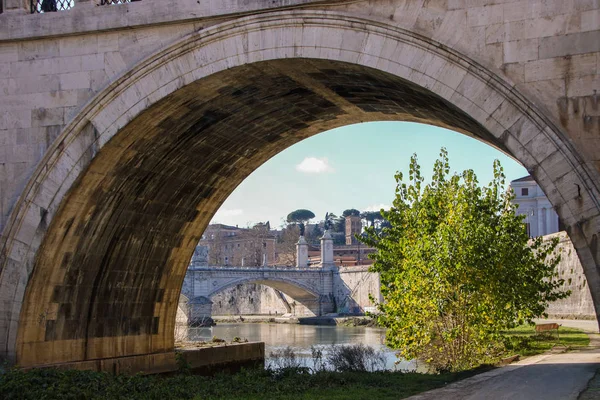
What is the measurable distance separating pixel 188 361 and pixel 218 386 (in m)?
5.35

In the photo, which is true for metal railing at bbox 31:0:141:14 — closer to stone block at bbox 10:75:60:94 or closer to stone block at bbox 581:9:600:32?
stone block at bbox 10:75:60:94

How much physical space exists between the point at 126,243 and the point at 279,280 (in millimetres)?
60436

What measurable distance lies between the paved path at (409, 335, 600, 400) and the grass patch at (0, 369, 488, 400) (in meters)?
0.67

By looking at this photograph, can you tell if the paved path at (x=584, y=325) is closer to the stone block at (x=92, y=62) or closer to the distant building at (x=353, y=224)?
the stone block at (x=92, y=62)

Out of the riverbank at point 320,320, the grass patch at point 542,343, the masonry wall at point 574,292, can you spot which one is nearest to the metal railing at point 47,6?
the grass patch at point 542,343

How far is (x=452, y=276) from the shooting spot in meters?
14.8

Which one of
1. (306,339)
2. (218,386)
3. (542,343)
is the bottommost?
(306,339)

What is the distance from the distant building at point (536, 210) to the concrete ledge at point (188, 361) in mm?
46726

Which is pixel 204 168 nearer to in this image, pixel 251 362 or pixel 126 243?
pixel 126 243

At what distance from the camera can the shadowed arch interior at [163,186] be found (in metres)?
12.9

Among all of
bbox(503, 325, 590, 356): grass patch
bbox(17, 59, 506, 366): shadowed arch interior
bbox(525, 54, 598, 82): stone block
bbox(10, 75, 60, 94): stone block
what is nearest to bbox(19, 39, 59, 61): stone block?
bbox(10, 75, 60, 94): stone block

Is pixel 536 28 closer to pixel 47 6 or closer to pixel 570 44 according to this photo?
pixel 570 44

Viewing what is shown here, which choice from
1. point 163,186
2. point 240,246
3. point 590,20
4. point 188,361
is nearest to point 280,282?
point 240,246

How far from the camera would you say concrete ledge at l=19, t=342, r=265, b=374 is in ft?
50.6
